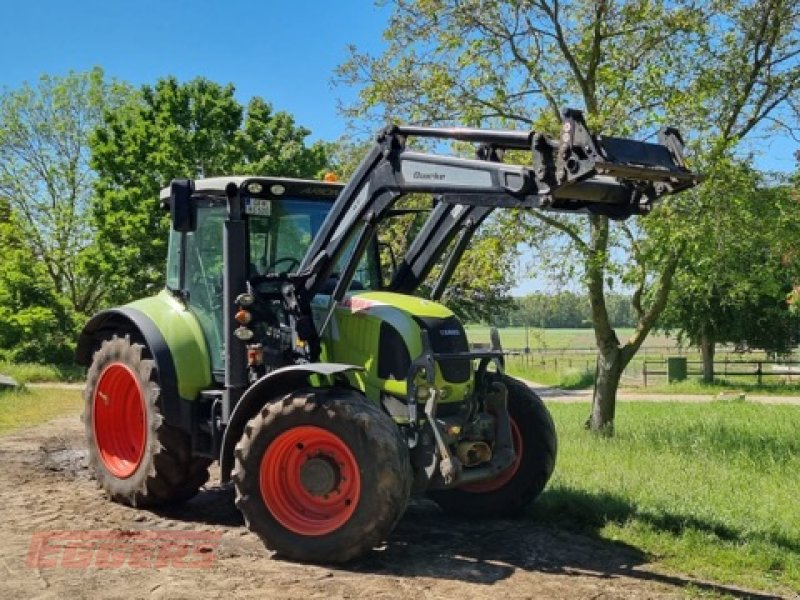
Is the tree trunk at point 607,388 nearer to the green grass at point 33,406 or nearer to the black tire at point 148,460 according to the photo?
the black tire at point 148,460

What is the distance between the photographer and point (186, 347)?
720 centimetres

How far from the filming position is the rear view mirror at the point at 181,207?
6875 millimetres

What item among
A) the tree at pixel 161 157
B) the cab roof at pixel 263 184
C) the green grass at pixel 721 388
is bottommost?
the green grass at pixel 721 388

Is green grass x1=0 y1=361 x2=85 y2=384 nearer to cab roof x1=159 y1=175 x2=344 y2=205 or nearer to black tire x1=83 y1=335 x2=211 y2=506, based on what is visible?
black tire x1=83 y1=335 x2=211 y2=506

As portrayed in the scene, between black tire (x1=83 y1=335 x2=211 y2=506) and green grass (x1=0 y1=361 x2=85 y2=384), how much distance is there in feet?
57.4

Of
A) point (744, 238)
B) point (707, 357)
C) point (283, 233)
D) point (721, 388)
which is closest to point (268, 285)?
point (283, 233)

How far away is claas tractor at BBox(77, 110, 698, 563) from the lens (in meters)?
Result: 5.64

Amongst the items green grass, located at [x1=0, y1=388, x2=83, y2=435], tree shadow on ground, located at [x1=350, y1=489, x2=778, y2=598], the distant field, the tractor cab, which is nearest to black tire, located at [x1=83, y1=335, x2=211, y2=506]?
the tractor cab

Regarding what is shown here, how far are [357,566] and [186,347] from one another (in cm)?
251

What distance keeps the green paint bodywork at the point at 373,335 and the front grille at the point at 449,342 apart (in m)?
0.05

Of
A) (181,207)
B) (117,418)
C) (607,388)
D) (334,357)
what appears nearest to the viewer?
(334,357)

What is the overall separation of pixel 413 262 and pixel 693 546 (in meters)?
3.16

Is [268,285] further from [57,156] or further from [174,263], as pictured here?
[57,156]

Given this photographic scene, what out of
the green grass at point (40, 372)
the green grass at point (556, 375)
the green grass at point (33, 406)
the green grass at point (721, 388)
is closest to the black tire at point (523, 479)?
the green grass at point (33, 406)
